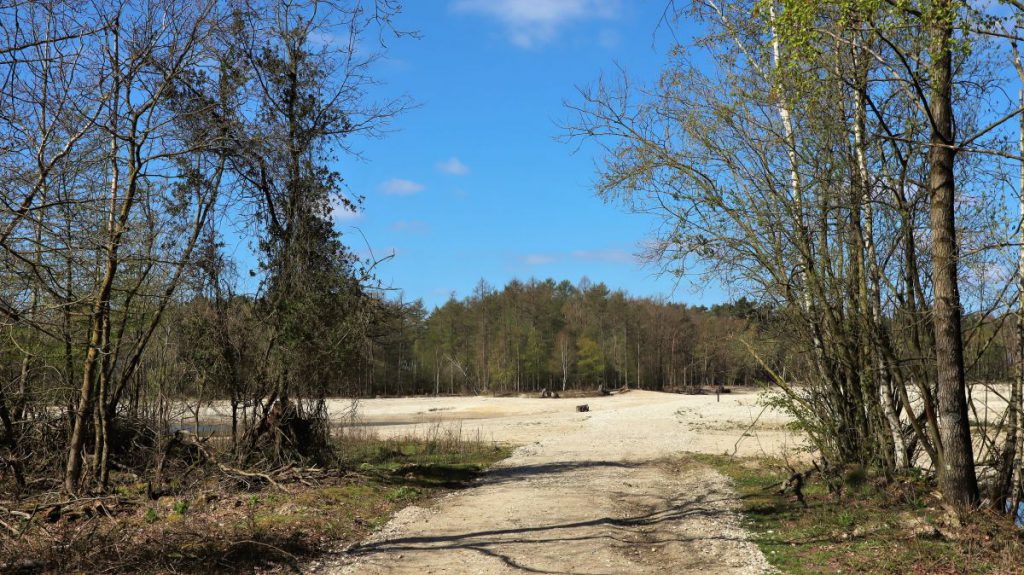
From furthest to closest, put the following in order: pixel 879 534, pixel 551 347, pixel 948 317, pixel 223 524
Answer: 1. pixel 551 347
2. pixel 223 524
3. pixel 948 317
4. pixel 879 534

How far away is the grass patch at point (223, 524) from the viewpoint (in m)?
7.60

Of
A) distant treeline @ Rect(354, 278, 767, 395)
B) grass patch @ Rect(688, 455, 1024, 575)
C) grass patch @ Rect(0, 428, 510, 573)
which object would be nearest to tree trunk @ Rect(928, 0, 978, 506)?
grass patch @ Rect(688, 455, 1024, 575)

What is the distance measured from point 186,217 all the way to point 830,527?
1163 cm

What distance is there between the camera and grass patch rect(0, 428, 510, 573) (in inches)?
299

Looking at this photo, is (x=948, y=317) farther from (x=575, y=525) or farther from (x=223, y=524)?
(x=223, y=524)

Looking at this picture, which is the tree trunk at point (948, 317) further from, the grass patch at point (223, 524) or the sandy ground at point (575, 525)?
the grass patch at point (223, 524)

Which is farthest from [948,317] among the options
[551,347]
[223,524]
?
[551,347]

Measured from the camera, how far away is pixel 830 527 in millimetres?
9172

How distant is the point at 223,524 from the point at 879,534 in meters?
8.07

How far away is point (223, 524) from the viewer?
951 centimetres

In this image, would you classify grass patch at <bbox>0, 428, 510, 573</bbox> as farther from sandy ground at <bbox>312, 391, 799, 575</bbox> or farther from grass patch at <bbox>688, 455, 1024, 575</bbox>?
grass patch at <bbox>688, 455, 1024, 575</bbox>

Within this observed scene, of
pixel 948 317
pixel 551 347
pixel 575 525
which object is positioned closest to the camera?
pixel 948 317

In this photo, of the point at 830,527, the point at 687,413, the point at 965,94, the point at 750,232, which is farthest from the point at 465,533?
the point at 687,413

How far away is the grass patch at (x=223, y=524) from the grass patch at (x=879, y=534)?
5.33 m
